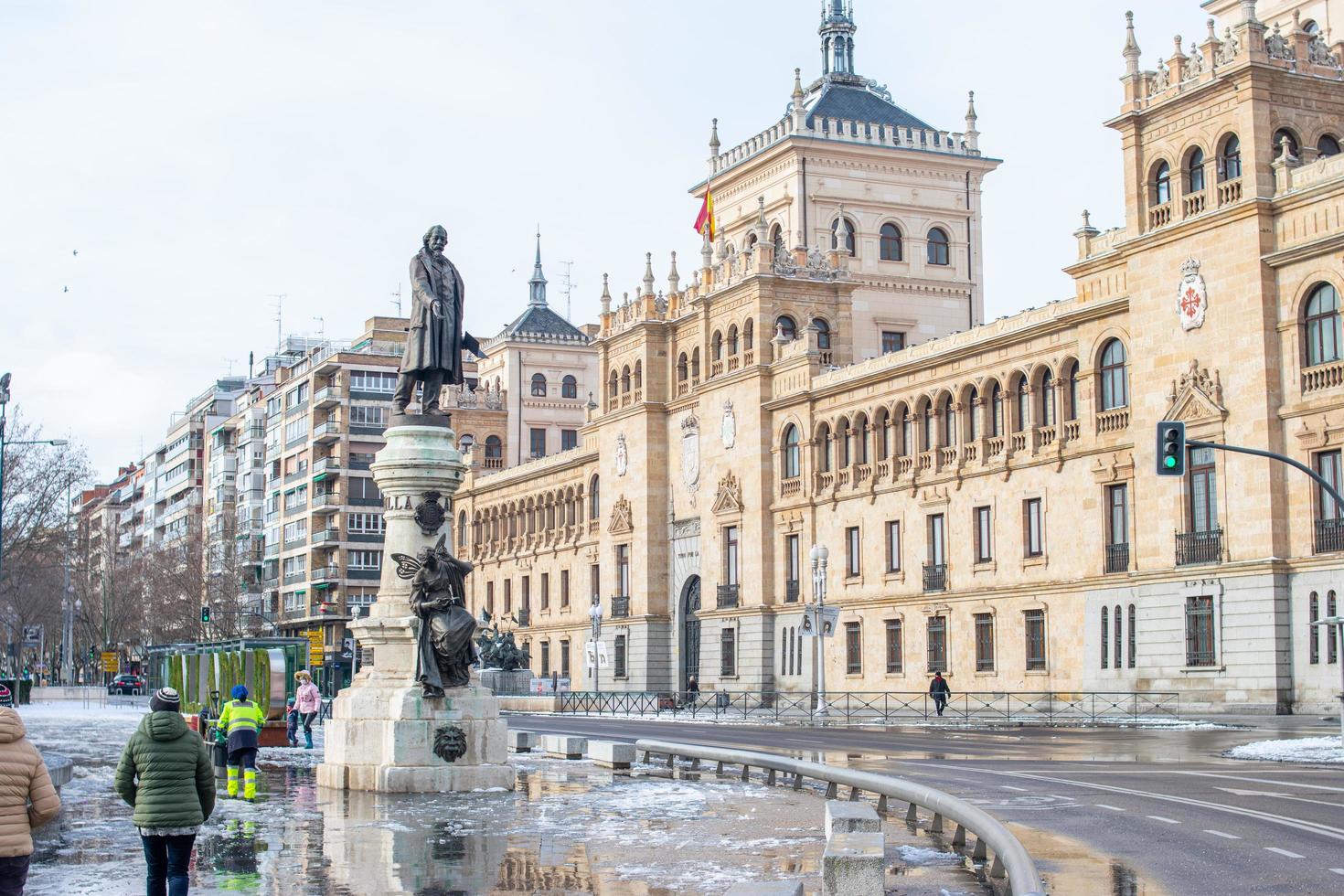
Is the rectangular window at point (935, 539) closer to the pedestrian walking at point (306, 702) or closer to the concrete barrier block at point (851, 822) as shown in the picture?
the pedestrian walking at point (306, 702)

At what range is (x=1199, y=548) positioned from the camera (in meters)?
44.6

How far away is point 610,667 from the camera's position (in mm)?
77312

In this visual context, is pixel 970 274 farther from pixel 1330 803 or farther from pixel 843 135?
pixel 1330 803

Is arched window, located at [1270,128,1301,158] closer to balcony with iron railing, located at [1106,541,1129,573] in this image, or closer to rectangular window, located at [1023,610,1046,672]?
balcony with iron railing, located at [1106,541,1129,573]

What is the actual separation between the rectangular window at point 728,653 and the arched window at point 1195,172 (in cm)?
2836

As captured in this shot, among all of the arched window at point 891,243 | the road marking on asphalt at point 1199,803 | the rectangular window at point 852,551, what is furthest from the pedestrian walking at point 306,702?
the arched window at point 891,243

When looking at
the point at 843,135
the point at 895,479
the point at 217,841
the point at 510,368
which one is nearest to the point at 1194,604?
the point at 895,479

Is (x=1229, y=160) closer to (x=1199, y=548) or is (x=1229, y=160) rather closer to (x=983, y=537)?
(x=1199, y=548)

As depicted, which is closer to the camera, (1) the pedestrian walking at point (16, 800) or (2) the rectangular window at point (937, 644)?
(1) the pedestrian walking at point (16, 800)

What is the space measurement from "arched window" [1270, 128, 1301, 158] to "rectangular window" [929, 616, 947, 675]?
63.1 ft

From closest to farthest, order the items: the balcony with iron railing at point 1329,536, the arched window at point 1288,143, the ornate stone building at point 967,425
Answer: the balcony with iron railing at point 1329,536 < the ornate stone building at point 967,425 < the arched window at point 1288,143

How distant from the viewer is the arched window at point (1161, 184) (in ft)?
153

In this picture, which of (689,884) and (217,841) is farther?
(217,841)

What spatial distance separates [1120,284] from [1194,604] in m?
10.0
